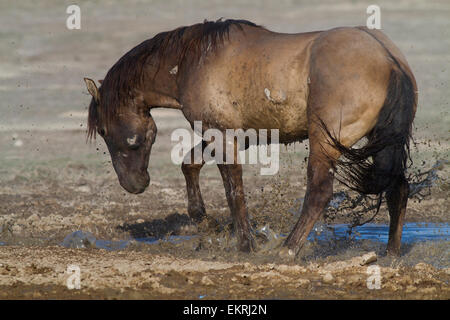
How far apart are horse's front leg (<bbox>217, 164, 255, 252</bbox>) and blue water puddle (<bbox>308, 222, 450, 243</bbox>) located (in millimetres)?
1007

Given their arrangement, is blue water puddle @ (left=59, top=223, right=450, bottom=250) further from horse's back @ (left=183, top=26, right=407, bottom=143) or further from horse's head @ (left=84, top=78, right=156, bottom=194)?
horse's back @ (left=183, top=26, right=407, bottom=143)

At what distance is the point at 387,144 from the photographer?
223 inches

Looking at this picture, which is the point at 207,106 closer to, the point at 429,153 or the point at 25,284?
the point at 25,284

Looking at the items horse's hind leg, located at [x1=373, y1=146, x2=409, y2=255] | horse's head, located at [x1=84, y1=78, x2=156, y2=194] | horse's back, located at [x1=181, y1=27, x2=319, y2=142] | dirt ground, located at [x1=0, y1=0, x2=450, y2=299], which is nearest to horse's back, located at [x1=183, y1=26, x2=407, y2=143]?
horse's back, located at [x1=181, y1=27, x2=319, y2=142]

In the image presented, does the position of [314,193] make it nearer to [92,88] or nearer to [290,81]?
[290,81]

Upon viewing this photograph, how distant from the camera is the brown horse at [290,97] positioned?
557cm

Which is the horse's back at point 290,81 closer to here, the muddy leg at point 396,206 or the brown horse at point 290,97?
the brown horse at point 290,97

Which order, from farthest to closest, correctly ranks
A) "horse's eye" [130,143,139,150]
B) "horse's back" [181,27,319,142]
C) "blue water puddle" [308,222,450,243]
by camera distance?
"blue water puddle" [308,222,450,243] → "horse's eye" [130,143,139,150] → "horse's back" [181,27,319,142]

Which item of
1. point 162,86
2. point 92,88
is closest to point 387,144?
point 162,86

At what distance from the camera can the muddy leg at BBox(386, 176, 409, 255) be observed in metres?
6.07

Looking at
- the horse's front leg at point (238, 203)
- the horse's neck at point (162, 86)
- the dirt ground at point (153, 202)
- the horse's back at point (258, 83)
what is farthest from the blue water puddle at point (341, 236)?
the horse's neck at point (162, 86)

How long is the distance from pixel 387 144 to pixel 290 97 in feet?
2.53

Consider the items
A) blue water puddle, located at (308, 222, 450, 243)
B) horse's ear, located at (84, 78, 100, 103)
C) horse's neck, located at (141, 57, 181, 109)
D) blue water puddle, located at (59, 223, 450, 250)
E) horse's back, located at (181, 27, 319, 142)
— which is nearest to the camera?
Answer: horse's back, located at (181, 27, 319, 142)
